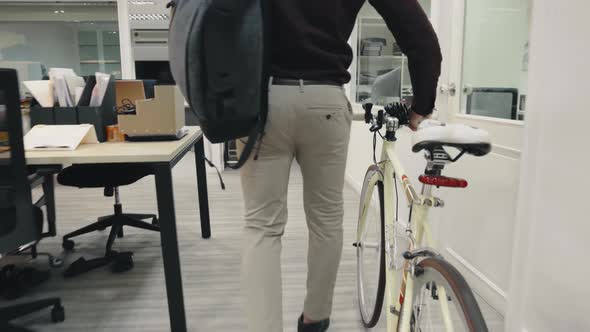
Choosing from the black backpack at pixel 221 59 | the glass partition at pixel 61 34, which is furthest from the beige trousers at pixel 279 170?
the glass partition at pixel 61 34

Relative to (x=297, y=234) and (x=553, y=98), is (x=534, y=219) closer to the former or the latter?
(x=553, y=98)

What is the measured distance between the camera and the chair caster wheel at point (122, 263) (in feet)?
7.59

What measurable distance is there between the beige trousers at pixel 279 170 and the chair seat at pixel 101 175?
152cm

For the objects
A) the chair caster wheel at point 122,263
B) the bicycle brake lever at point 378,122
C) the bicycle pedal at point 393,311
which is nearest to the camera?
the bicycle pedal at point 393,311

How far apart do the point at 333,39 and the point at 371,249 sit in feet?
2.94

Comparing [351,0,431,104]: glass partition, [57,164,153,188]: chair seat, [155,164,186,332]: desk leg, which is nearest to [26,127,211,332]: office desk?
[155,164,186,332]: desk leg

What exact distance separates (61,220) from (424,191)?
10.0ft

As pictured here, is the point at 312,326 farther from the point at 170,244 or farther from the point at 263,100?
the point at 263,100

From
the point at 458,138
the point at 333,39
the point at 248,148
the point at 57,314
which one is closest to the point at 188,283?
the point at 57,314

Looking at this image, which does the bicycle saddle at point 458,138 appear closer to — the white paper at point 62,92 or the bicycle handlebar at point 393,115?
the bicycle handlebar at point 393,115

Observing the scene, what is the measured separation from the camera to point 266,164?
1065mm

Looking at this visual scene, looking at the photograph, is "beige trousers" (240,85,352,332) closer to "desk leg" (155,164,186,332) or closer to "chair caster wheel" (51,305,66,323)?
"desk leg" (155,164,186,332)

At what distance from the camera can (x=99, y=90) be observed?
2.17 meters

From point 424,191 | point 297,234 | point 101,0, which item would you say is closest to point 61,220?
point 297,234
